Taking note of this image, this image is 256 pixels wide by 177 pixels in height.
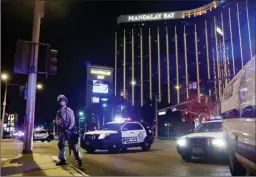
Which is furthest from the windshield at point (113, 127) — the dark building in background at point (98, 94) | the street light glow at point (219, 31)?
the street light glow at point (219, 31)

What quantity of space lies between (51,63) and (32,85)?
7.06 feet

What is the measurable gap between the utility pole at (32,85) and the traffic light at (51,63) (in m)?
1.38

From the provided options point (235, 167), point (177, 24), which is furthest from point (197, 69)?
point (235, 167)

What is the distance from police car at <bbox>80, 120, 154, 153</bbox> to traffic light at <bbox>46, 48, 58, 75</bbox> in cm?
550

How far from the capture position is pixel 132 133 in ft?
52.2

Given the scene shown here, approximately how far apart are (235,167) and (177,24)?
10680cm

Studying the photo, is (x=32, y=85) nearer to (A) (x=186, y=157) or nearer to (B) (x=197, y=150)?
(A) (x=186, y=157)

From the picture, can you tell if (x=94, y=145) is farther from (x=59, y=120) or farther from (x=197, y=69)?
(x=197, y=69)

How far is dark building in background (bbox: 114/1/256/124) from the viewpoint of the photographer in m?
86.1

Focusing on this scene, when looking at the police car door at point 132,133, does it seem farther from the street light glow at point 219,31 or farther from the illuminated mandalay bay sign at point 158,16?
the illuminated mandalay bay sign at point 158,16

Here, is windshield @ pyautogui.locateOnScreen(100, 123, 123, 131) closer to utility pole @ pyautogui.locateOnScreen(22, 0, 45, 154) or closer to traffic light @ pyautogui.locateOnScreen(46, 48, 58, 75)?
utility pole @ pyautogui.locateOnScreen(22, 0, 45, 154)

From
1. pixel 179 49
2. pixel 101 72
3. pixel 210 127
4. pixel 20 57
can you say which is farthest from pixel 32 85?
pixel 179 49

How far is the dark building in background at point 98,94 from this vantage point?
59312mm

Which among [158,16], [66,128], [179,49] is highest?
[158,16]
